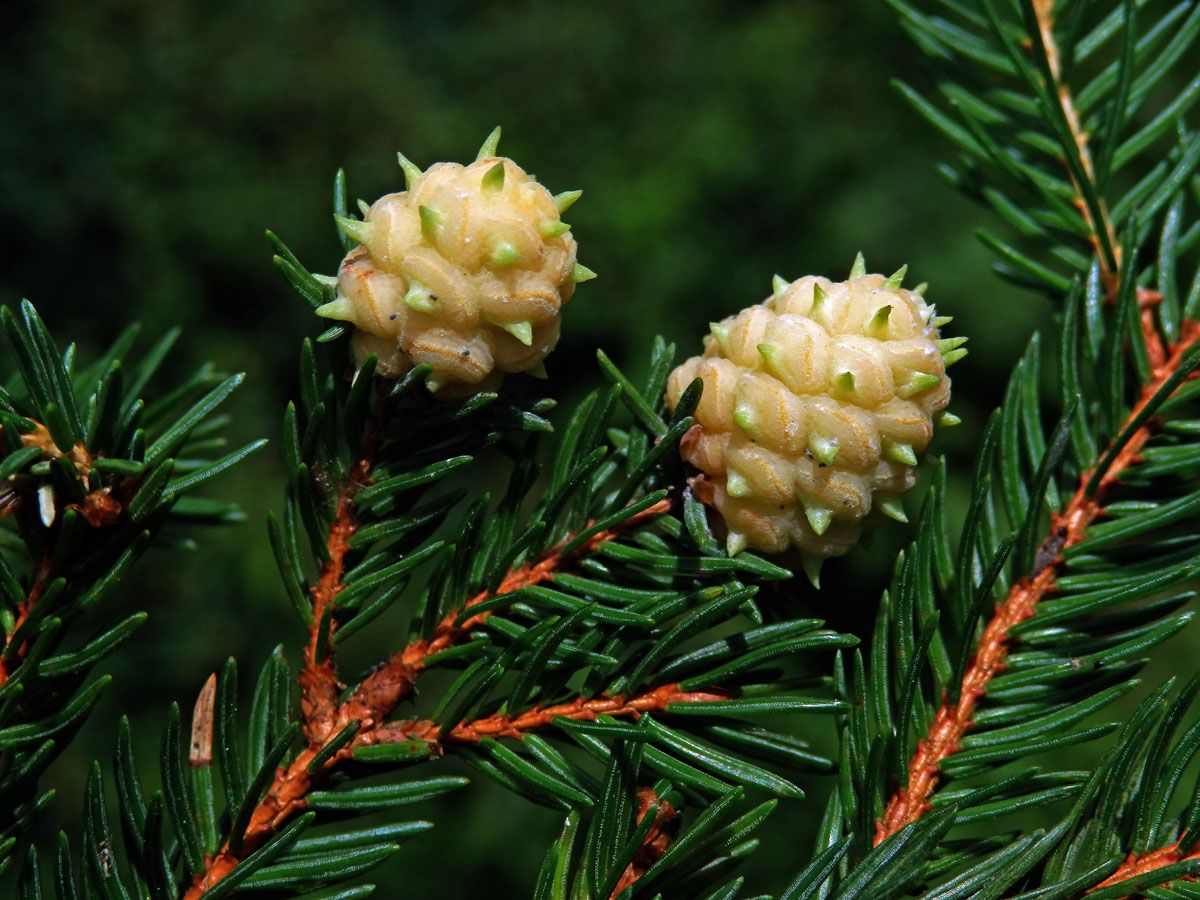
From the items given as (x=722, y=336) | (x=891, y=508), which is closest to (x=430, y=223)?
(x=722, y=336)

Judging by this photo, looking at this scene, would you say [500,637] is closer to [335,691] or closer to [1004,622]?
[335,691]

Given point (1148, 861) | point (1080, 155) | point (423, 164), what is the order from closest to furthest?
point (1148, 861)
point (1080, 155)
point (423, 164)

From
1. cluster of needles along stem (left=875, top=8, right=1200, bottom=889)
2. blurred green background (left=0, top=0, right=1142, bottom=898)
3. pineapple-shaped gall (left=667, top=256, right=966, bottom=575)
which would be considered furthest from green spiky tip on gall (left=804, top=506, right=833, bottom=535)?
blurred green background (left=0, top=0, right=1142, bottom=898)

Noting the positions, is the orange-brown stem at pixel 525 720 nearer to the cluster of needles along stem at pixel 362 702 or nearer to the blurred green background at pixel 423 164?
the cluster of needles along stem at pixel 362 702

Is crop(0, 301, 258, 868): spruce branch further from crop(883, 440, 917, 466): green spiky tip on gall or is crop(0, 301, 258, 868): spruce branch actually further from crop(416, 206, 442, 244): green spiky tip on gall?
crop(883, 440, 917, 466): green spiky tip on gall

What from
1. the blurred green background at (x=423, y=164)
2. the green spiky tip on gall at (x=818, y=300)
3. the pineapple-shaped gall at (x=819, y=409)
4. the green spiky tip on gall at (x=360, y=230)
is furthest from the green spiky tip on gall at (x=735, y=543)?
the blurred green background at (x=423, y=164)

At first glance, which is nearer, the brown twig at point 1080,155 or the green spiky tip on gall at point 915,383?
the green spiky tip on gall at point 915,383
